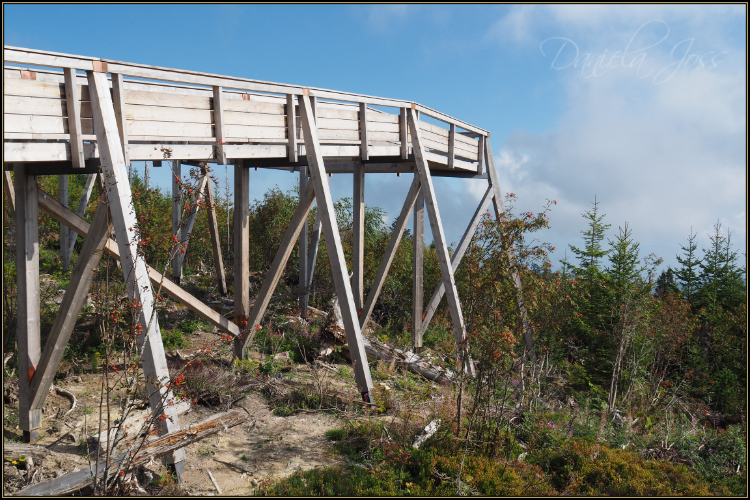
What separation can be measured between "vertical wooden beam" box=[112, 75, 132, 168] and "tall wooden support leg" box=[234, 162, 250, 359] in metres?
2.83

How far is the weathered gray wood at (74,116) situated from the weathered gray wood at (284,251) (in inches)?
118

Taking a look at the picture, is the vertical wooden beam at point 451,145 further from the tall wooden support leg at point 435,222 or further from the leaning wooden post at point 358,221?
the leaning wooden post at point 358,221

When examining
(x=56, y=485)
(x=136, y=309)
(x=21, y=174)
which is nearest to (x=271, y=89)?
(x=21, y=174)

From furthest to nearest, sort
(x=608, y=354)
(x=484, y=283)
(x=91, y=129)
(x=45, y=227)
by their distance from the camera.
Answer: (x=45, y=227) → (x=608, y=354) → (x=484, y=283) → (x=91, y=129)

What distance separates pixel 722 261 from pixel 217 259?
1188cm

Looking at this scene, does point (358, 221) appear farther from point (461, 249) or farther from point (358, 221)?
point (461, 249)

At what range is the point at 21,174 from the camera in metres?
5.87

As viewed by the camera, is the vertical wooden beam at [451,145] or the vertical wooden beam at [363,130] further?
the vertical wooden beam at [451,145]

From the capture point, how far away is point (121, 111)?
546 centimetres

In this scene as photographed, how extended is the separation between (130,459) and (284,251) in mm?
4010

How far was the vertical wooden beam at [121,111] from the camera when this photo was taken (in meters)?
5.42

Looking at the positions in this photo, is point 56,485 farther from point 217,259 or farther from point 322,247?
point 322,247

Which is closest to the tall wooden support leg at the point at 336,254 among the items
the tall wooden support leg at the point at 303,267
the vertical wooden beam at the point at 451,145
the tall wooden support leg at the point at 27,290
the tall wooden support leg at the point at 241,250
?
the tall wooden support leg at the point at 241,250

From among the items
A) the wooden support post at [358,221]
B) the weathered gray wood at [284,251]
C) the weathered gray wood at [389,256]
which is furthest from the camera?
the weathered gray wood at [389,256]
